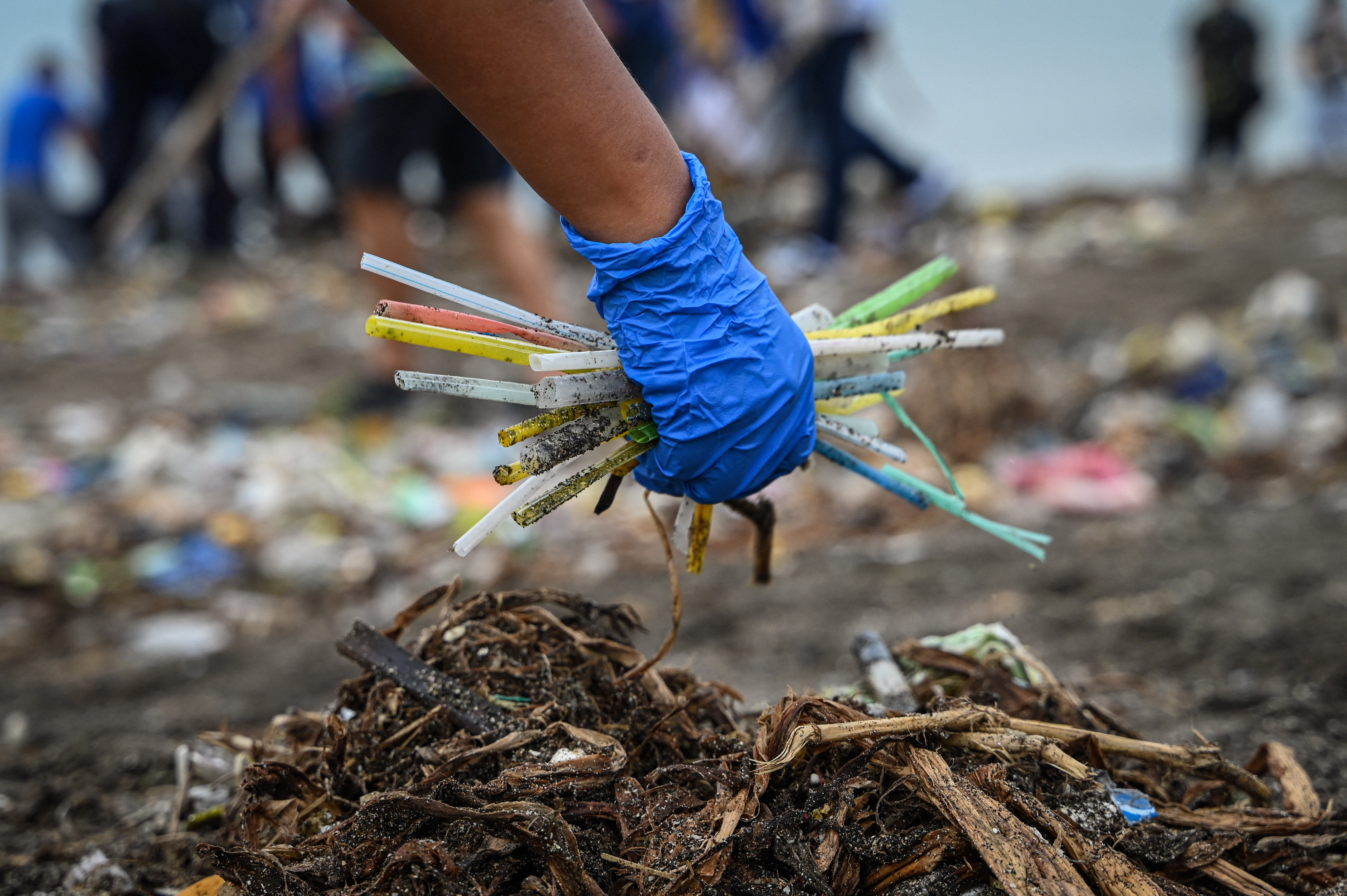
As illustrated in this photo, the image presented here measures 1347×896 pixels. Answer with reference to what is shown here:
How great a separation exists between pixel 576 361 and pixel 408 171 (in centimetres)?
337

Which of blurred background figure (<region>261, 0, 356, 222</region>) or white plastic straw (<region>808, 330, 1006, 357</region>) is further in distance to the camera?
blurred background figure (<region>261, 0, 356, 222</region>)

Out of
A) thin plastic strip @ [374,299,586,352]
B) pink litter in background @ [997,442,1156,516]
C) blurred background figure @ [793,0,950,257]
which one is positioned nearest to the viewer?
thin plastic strip @ [374,299,586,352]

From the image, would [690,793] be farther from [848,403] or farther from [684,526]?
[848,403]

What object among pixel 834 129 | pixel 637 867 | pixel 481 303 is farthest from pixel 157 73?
pixel 637 867

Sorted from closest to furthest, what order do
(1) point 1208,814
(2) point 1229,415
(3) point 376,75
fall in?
(1) point 1208,814 < (3) point 376,75 < (2) point 1229,415

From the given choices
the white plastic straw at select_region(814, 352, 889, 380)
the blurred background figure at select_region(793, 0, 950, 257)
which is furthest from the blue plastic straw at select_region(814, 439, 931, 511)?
the blurred background figure at select_region(793, 0, 950, 257)

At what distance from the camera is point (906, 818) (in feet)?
3.57

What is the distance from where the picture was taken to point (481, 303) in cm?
112

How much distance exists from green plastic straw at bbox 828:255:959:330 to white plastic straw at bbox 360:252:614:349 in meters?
0.37

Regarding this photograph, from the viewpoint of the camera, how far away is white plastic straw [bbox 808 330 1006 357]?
1.23 meters

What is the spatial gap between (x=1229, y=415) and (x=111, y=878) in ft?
14.5

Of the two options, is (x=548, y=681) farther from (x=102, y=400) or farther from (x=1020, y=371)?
(x=102, y=400)

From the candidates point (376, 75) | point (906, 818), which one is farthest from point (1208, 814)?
point (376, 75)

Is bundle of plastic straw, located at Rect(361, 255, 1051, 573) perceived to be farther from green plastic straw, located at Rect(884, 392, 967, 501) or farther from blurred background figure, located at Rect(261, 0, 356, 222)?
blurred background figure, located at Rect(261, 0, 356, 222)
